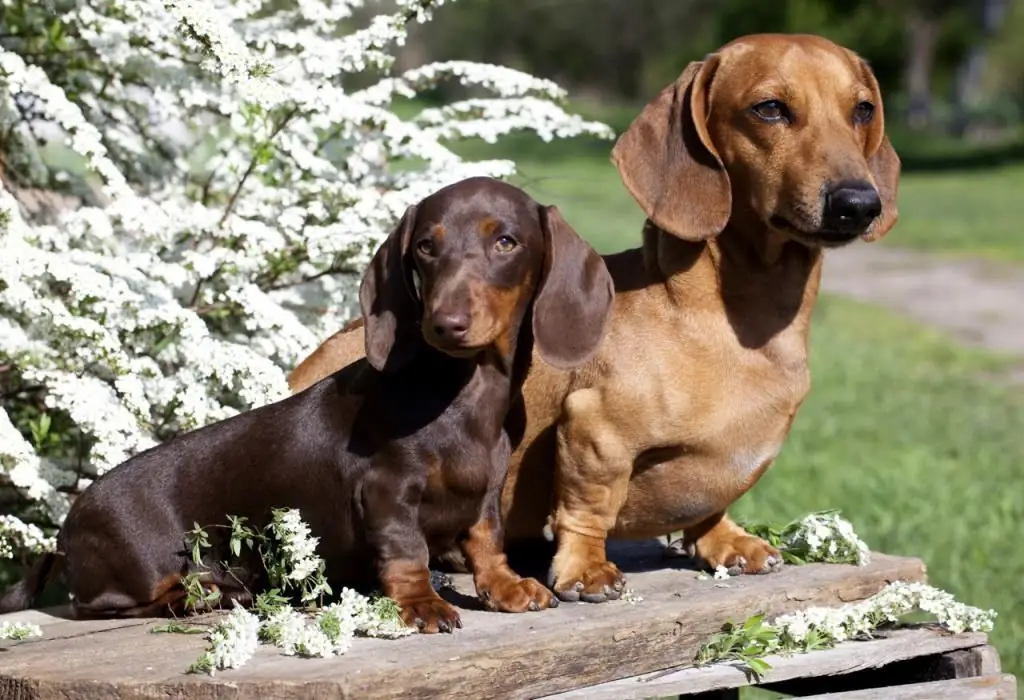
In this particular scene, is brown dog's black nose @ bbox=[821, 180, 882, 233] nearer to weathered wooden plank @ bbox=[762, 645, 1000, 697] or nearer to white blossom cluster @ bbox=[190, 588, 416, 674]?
weathered wooden plank @ bbox=[762, 645, 1000, 697]

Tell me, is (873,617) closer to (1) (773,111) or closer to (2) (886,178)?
(2) (886,178)

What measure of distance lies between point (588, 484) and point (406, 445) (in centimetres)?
64

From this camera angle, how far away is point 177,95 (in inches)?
223

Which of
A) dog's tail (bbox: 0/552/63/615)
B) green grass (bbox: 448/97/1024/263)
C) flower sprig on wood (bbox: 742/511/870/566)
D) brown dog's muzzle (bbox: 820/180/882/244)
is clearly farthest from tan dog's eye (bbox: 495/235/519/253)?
dog's tail (bbox: 0/552/63/615)

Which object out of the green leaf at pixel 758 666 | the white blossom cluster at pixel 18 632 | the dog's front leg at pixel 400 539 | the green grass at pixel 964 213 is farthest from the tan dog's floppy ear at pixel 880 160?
the green grass at pixel 964 213

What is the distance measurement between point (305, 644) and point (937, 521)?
4.79 m

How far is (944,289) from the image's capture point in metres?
17.7

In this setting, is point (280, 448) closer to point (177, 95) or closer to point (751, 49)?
point (751, 49)

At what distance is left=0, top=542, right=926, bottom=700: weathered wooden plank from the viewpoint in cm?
323

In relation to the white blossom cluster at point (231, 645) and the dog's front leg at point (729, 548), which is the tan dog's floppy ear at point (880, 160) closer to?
the dog's front leg at point (729, 548)

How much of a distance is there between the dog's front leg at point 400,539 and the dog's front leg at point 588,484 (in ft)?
1.59

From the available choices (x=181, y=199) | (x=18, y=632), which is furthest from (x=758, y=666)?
(x=181, y=199)

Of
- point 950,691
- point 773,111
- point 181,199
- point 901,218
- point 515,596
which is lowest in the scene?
point 950,691

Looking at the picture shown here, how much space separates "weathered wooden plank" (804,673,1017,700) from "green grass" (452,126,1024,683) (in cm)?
167
